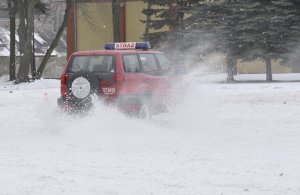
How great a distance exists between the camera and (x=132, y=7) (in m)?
48.2

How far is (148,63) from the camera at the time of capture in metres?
13.7

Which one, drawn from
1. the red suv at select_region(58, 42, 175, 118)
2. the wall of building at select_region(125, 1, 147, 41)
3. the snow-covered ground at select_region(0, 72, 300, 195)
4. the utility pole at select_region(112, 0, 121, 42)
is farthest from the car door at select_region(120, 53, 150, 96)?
the wall of building at select_region(125, 1, 147, 41)

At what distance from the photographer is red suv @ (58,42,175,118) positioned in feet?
40.8

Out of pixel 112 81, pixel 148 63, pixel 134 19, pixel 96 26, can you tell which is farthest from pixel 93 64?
pixel 96 26

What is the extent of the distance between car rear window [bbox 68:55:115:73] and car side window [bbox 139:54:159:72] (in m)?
1.08

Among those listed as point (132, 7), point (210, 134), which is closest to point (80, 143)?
point (210, 134)

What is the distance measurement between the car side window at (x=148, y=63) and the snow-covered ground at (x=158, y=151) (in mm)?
1337

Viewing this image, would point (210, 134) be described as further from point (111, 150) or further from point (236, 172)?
point (236, 172)

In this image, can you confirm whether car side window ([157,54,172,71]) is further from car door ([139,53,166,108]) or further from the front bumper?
the front bumper

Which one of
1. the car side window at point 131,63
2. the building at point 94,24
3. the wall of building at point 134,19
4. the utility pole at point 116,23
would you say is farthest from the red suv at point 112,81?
the building at point 94,24

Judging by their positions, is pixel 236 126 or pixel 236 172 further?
pixel 236 126

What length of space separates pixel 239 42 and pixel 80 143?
72.3ft

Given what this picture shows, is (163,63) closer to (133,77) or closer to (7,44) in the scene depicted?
(133,77)

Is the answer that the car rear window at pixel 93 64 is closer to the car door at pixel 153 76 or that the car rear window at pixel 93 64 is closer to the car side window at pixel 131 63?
the car side window at pixel 131 63
